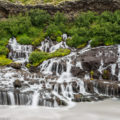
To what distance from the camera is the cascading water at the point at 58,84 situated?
13.0 m

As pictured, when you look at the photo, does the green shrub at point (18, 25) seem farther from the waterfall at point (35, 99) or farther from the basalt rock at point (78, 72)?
the waterfall at point (35, 99)

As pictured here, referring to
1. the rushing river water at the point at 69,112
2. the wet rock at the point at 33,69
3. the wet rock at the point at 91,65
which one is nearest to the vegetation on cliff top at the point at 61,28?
the wet rock at the point at 91,65

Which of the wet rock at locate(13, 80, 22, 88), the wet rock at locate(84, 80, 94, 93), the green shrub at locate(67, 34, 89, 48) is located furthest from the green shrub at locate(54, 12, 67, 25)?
the wet rock at locate(13, 80, 22, 88)

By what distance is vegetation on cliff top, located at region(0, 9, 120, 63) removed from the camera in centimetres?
2043

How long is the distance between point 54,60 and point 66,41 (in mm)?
6083

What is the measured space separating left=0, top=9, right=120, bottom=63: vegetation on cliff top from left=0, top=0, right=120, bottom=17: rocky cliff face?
40.9 inches

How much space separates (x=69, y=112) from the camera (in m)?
11.5

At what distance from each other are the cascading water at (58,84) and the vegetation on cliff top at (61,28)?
9.43ft

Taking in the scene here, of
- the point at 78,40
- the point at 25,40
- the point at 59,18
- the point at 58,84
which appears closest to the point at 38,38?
the point at 25,40

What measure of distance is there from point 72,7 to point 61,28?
200 inches

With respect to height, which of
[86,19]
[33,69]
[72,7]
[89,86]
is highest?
[72,7]

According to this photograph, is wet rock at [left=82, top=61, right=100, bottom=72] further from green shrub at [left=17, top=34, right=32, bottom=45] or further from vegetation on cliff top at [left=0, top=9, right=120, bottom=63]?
green shrub at [left=17, top=34, right=32, bottom=45]

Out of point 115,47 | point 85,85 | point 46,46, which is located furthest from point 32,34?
point 85,85

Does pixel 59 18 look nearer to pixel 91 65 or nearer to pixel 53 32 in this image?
pixel 53 32
